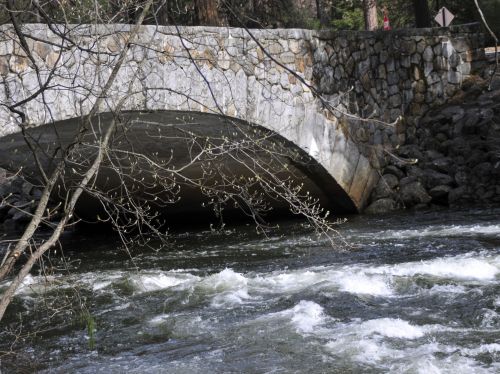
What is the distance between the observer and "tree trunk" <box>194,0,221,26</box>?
947 cm

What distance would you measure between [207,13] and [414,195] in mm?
3208

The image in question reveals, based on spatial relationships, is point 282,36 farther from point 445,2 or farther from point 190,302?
point 445,2

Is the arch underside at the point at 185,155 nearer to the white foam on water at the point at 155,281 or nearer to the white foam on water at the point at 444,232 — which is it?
the white foam on water at the point at 155,281

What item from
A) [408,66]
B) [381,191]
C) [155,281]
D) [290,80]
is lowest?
[155,281]

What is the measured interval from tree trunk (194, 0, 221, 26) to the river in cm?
293

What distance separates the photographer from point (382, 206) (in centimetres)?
997

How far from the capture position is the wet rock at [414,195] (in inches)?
Result: 386

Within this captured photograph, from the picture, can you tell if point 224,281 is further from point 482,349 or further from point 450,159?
point 450,159

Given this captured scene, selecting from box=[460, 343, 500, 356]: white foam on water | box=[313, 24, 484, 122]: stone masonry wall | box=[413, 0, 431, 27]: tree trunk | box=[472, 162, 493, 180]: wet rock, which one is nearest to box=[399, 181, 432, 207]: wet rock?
box=[472, 162, 493, 180]: wet rock

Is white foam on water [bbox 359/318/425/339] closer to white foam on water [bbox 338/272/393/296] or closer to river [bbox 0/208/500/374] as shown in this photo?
river [bbox 0/208/500/374]

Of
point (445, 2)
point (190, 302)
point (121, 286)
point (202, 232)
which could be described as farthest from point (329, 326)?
point (445, 2)

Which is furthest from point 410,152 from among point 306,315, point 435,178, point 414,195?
point 306,315

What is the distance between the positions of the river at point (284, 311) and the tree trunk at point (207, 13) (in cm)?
293

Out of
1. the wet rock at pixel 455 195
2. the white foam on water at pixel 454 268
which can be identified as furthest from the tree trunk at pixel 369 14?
the white foam on water at pixel 454 268
